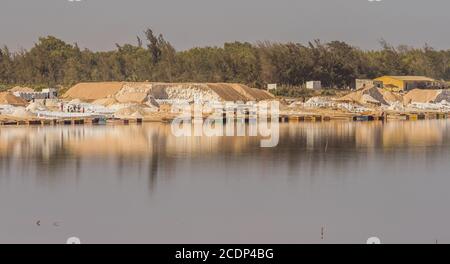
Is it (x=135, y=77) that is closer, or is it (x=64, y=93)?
(x=64, y=93)

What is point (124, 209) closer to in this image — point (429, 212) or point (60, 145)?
point (429, 212)

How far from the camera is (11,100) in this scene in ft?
128

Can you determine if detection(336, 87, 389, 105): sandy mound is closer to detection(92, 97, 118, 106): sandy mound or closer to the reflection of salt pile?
the reflection of salt pile

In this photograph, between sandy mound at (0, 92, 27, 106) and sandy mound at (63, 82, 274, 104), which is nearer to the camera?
sandy mound at (0, 92, 27, 106)

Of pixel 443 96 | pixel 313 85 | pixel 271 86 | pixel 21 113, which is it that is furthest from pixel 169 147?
pixel 313 85

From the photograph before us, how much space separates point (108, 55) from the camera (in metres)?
55.7

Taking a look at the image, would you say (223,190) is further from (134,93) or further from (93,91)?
(93,91)

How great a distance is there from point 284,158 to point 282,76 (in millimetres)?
30799

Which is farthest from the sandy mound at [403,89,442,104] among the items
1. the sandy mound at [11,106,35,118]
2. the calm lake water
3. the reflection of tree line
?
the calm lake water

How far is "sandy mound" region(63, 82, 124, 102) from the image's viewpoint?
144ft

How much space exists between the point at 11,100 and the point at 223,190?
2491 cm

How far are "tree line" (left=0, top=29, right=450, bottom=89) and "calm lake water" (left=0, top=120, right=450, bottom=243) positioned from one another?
25570 mm
